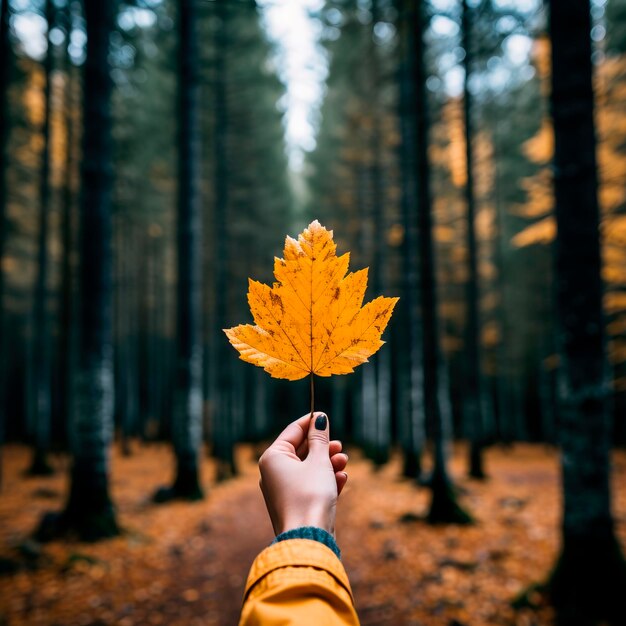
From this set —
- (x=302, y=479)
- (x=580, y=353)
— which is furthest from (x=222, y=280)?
(x=302, y=479)

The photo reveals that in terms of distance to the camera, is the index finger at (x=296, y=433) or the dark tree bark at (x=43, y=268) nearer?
the index finger at (x=296, y=433)

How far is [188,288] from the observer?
7.13 meters

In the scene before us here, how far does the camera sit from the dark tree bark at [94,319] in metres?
4.64

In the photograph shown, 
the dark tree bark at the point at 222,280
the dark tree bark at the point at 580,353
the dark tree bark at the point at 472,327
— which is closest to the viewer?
the dark tree bark at the point at 580,353

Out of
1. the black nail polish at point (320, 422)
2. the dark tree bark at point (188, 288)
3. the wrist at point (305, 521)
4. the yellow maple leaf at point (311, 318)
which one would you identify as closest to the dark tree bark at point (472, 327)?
the dark tree bark at point (188, 288)

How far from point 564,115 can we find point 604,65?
29.8 feet

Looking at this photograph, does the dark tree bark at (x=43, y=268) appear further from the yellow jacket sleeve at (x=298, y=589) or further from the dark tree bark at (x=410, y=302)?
the yellow jacket sleeve at (x=298, y=589)

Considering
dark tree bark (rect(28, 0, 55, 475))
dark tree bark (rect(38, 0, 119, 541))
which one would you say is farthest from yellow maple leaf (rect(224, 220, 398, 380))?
dark tree bark (rect(28, 0, 55, 475))

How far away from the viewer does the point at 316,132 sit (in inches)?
752

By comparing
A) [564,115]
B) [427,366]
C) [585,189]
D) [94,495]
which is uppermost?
[564,115]

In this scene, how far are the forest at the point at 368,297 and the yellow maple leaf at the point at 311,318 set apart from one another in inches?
4.2

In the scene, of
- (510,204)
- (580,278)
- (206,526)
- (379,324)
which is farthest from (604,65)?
(206,526)

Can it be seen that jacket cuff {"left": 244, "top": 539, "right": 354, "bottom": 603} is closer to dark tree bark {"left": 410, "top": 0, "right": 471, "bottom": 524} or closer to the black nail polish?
the black nail polish

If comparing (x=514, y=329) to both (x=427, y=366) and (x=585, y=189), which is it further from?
(x=585, y=189)
